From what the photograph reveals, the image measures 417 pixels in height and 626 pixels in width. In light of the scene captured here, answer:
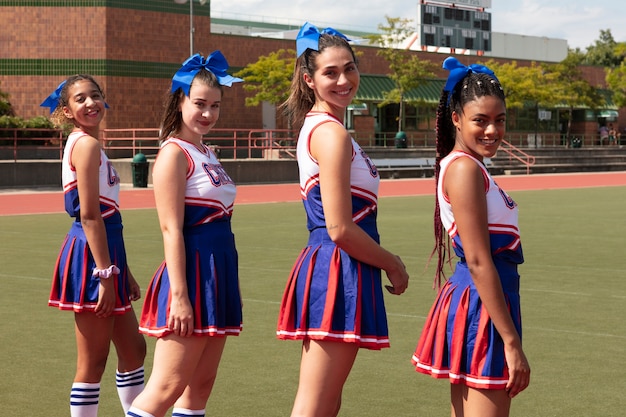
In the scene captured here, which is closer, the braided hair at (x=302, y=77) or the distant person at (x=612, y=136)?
the braided hair at (x=302, y=77)

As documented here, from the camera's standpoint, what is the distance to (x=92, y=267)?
226 inches

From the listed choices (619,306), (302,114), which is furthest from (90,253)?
(619,306)

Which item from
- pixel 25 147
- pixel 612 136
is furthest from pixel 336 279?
pixel 612 136

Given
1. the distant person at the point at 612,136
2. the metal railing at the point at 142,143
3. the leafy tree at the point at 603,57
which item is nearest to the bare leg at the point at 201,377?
the metal railing at the point at 142,143

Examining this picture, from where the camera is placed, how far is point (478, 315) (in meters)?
4.21

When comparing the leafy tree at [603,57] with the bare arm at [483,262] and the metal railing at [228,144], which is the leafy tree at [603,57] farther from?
the bare arm at [483,262]

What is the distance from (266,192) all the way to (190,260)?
88.3 feet

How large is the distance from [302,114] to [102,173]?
1.40m

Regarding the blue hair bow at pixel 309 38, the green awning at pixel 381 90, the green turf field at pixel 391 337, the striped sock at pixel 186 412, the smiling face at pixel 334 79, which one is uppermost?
the green awning at pixel 381 90

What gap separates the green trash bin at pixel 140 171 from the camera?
1326 inches

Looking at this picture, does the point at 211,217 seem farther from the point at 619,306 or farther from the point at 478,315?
the point at 619,306

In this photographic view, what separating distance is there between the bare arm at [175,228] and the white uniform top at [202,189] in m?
0.04

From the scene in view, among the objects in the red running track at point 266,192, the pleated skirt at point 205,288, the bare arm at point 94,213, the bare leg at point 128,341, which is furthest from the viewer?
the red running track at point 266,192

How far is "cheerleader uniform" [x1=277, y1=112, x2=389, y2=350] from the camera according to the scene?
4.53m
